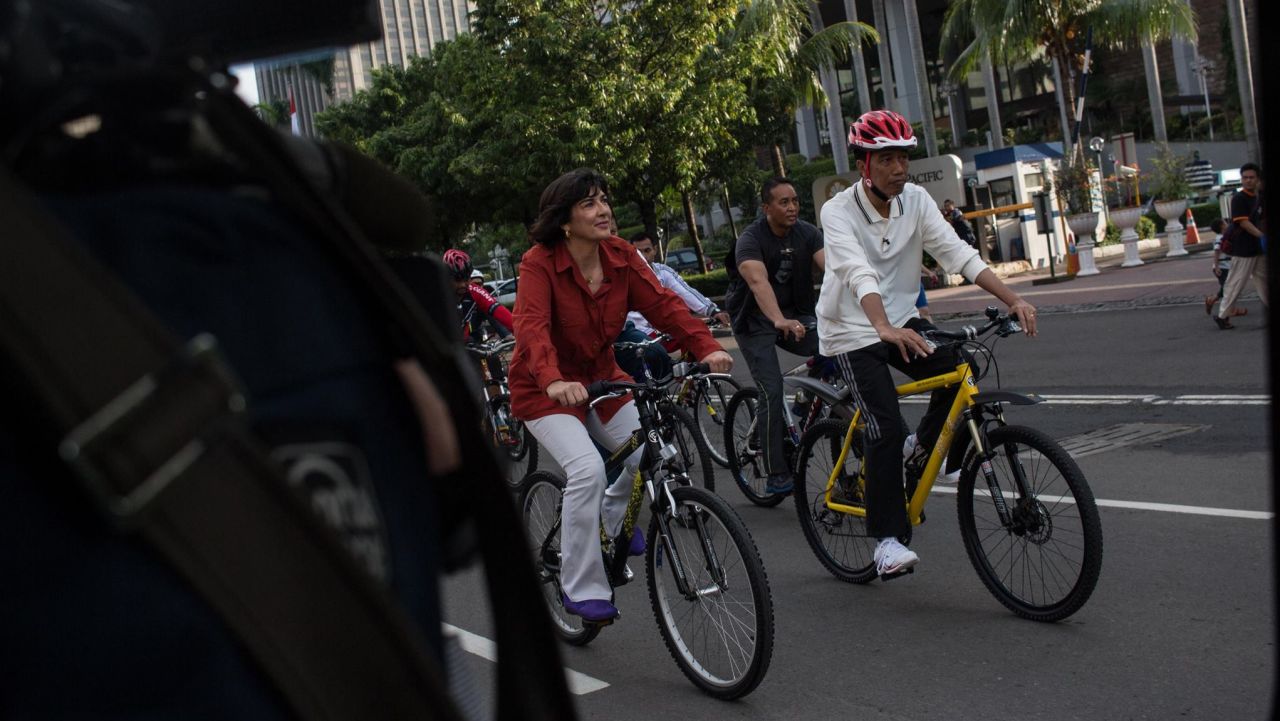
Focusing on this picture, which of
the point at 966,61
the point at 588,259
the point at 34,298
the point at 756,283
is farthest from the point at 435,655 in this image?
the point at 966,61

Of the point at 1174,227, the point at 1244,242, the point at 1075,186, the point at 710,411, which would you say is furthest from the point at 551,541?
the point at 1075,186

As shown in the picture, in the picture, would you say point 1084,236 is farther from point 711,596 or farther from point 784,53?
point 711,596

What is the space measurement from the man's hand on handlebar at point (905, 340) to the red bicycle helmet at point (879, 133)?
2.84 ft

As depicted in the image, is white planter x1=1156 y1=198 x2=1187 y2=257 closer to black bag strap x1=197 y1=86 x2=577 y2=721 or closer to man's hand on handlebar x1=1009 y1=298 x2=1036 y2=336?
man's hand on handlebar x1=1009 y1=298 x2=1036 y2=336

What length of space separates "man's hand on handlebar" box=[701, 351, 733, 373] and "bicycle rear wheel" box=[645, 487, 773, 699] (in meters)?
0.52

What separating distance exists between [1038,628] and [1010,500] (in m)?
0.50

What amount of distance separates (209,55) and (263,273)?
249 millimetres

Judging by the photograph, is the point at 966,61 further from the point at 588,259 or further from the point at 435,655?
the point at 435,655

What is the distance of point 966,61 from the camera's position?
3444 centimetres

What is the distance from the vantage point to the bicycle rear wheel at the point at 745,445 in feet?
26.4

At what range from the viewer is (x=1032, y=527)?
490 centimetres

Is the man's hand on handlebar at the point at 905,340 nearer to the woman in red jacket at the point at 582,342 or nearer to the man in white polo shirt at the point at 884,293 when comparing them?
the man in white polo shirt at the point at 884,293

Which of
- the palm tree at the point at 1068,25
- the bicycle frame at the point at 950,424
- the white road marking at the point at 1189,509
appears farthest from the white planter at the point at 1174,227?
the bicycle frame at the point at 950,424

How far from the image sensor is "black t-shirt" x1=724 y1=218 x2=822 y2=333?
26.7 feet
